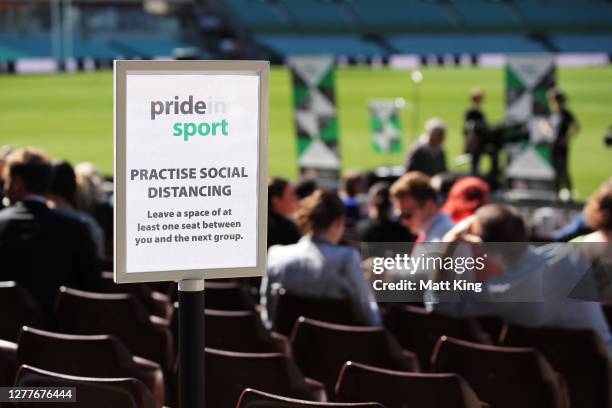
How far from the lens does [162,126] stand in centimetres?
175

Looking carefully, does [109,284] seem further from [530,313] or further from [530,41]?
[530,41]

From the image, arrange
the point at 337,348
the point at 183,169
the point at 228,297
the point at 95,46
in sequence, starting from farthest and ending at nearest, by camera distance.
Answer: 1. the point at 95,46
2. the point at 228,297
3. the point at 337,348
4. the point at 183,169

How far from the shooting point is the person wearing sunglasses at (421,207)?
534 cm

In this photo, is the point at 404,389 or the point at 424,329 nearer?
the point at 404,389

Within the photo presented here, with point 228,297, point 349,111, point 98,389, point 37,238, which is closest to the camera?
point 98,389

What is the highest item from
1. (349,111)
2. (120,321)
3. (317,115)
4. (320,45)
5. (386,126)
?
(320,45)

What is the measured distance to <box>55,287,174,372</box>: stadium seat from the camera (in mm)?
4023

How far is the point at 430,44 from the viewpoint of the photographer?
48.6 m

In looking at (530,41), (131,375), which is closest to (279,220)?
(131,375)

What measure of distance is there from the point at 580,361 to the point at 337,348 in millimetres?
912

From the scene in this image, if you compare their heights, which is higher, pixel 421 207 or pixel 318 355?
pixel 421 207

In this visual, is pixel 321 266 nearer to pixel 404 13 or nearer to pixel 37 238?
pixel 37 238

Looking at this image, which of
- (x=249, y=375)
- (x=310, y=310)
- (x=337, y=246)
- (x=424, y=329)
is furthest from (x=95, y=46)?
(x=249, y=375)

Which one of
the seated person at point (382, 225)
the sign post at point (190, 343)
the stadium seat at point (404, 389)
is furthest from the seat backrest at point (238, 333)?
the seated person at point (382, 225)
